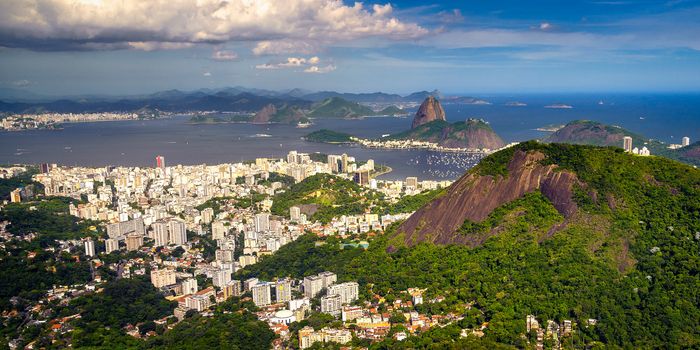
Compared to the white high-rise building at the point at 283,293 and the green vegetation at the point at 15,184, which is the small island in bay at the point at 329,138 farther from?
the white high-rise building at the point at 283,293

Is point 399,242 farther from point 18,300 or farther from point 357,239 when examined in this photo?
point 18,300

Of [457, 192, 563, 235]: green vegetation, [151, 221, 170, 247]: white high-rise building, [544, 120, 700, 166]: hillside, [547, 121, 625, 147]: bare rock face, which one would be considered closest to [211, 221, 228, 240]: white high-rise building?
[151, 221, 170, 247]: white high-rise building

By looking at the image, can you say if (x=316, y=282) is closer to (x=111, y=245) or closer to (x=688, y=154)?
(x=111, y=245)

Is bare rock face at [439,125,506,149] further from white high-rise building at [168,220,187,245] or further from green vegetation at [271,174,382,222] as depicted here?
white high-rise building at [168,220,187,245]

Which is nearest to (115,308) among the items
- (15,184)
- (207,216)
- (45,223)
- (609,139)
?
(45,223)

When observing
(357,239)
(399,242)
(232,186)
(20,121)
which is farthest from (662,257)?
(20,121)

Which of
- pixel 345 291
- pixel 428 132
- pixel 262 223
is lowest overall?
pixel 345 291

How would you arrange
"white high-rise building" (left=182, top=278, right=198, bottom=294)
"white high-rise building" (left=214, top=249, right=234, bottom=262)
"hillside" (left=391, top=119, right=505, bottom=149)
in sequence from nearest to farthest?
1. "white high-rise building" (left=182, top=278, right=198, bottom=294)
2. "white high-rise building" (left=214, top=249, right=234, bottom=262)
3. "hillside" (left=391, top=119, right=505, bottom=149)
